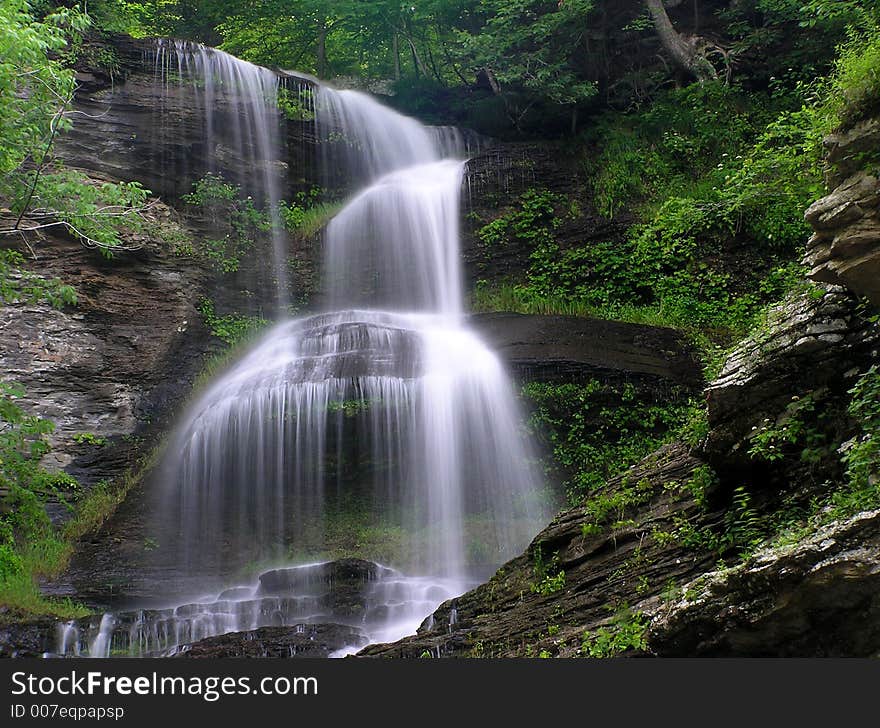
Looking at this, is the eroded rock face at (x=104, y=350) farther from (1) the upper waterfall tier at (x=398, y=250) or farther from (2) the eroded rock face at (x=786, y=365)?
(2) the eroded rock face at (x=786, y=365)

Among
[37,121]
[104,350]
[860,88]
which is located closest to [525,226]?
[104,350]

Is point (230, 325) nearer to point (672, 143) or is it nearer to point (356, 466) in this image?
point (356, 466)

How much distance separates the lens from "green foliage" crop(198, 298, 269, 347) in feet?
50.1

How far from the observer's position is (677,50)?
17.5m

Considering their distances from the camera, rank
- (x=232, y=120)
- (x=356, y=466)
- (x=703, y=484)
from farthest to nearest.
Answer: (x=232, y=120)
(x=356, y=466)
(x=703, y=484)

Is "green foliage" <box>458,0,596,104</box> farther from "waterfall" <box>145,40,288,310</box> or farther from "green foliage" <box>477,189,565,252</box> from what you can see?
"waterfall" <box>145,40,288,310</box>

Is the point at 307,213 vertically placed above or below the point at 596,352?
above

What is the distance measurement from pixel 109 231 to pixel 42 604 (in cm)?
492

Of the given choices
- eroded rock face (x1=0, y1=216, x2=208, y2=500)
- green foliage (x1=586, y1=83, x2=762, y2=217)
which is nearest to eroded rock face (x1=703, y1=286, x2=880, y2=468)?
eroded rock face (x1=0, y1=216, x2=208, y2=500)

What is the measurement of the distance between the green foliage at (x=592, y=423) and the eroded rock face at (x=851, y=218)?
609cm

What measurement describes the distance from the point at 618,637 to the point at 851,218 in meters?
→ 3.31

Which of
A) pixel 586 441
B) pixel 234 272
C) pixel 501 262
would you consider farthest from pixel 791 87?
pixel 234 272

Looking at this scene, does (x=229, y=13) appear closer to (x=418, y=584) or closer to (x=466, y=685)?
(x=418, y=584)

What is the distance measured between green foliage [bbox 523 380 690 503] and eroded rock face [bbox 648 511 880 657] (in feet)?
21.7
